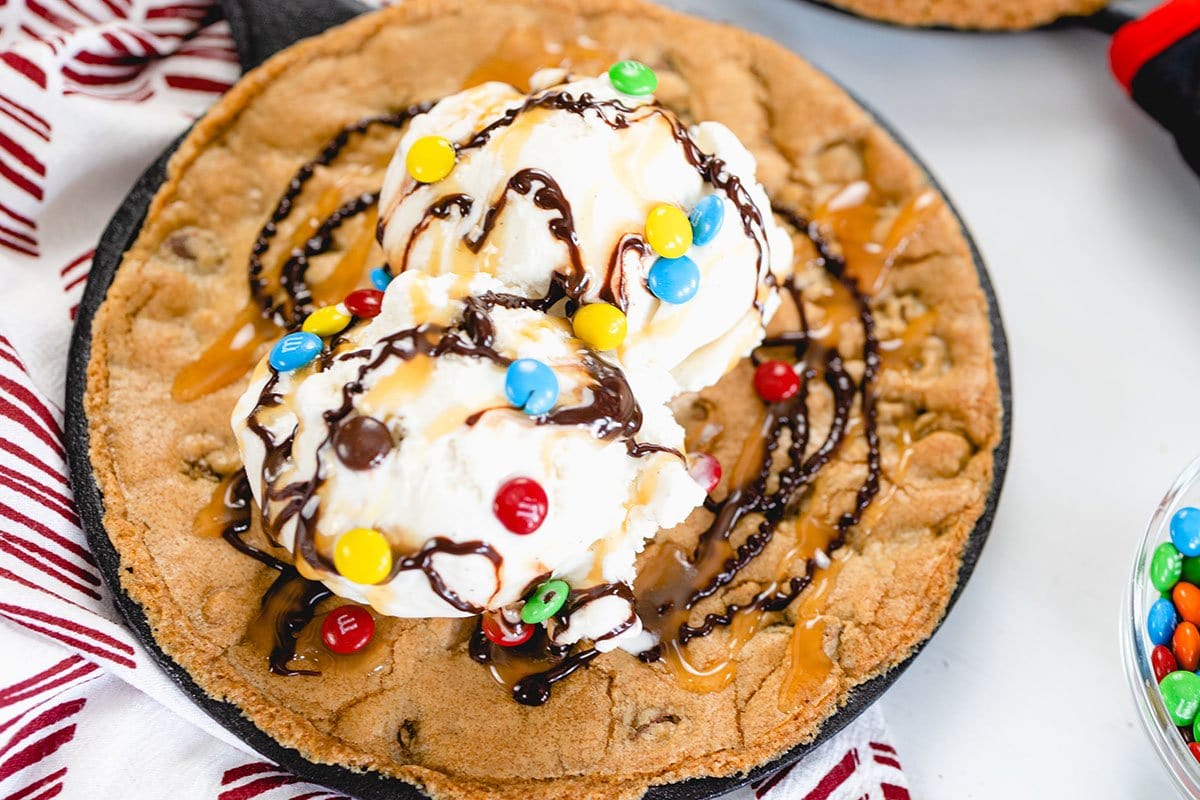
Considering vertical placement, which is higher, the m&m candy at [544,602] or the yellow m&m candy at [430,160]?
the yellow m&m candy at [430,160]

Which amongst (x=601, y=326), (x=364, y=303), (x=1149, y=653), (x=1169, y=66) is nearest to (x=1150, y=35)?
(x=1169, y=66)

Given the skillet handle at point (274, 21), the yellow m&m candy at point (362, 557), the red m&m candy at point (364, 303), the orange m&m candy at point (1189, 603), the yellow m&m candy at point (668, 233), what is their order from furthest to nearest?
1. the skillet handle at point (274, 21)
2. the orange m&m candy at point (1189, 603)
3. the red m&m candy at point (364, 303)
4. the yellow m&m candy at point (668, 233)
5. the yellow m&m candy at point (362, 557)

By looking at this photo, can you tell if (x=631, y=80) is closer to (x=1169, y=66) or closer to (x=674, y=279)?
(x=674, y=279)

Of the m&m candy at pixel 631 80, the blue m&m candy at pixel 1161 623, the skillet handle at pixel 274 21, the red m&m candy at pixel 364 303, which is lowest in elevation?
the blue m&m candy at pixel 1161 623

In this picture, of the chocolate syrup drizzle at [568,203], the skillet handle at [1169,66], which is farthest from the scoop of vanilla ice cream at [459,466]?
the skillet handle at [1169,66]

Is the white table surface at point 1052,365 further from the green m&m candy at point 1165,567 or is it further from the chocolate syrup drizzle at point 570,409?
the chocolate syrup drizzle at point 570,409

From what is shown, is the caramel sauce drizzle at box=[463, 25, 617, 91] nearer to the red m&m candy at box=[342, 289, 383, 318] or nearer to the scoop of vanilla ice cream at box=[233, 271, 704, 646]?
the red m&m candy at box=[342, 289, 383, 318]
